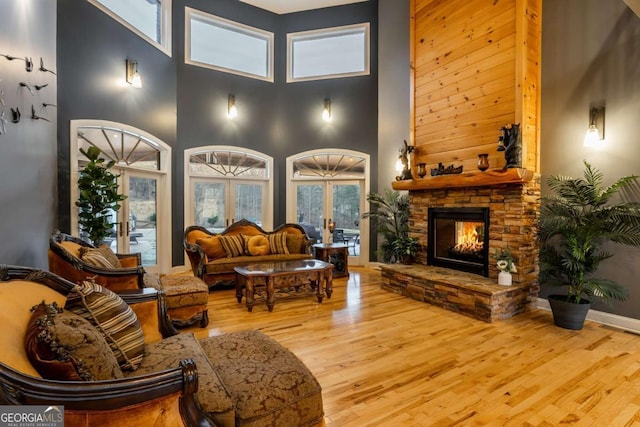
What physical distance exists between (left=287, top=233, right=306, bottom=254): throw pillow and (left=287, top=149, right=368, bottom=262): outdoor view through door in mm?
1348

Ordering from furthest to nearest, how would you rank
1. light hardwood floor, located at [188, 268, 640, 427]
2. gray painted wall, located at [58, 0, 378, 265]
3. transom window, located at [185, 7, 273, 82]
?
1. transom window, located at [185, 7, 273, 82]
2. gray painted wall, located at [58, 0, 378, 265]
3. light hardwood floor, located at [188, 268, 640, 427]

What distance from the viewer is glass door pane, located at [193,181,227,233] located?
22.4ft

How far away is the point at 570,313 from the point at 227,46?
743 centimetres

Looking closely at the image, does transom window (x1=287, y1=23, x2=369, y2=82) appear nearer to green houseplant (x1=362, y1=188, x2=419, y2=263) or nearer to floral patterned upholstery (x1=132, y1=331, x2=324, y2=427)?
green houseplant (x1=362, y1=188, x2=419, y2=263)

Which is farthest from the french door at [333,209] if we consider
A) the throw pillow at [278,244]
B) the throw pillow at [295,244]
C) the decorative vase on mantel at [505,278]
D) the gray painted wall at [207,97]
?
the decorative vase on mantel at [505,278]

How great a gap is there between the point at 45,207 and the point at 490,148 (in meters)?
5.41

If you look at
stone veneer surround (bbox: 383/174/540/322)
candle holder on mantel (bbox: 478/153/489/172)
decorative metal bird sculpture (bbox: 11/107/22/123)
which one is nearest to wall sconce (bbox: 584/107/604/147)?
stone veneer surround (bbox: 383/174/540/322)

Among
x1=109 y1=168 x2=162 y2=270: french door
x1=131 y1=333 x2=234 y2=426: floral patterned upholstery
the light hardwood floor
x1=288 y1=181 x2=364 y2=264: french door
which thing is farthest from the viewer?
x1=288 y1=181 x2=364 y2=264: french door

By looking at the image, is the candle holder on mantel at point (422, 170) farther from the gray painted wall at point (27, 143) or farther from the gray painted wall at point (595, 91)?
the gray painted wall at point (27, 143)

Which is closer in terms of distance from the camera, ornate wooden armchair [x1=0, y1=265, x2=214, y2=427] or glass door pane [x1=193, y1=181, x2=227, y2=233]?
ornate wooden armchair [x1=0, y1=265, x2=214, y2=427]

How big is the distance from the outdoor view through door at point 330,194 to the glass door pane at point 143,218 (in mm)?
2724

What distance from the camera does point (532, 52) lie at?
4.07 meters

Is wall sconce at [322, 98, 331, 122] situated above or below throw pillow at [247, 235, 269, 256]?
above

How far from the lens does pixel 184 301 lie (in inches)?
137
